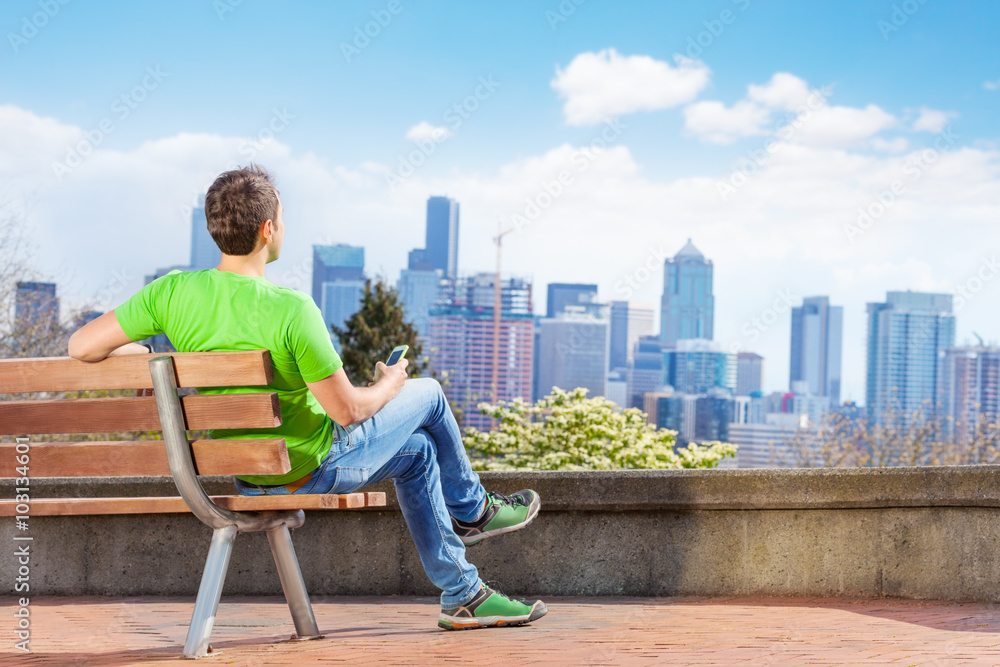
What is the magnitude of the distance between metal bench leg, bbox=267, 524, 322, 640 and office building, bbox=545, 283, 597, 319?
157 meters

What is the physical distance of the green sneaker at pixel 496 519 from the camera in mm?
3090

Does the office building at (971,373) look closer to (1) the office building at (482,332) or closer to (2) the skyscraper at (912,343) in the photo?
(2) the skyscraper at (912,343)

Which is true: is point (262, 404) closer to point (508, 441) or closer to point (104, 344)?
point (104, 344)

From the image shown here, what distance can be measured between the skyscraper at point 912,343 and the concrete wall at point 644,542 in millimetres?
94249

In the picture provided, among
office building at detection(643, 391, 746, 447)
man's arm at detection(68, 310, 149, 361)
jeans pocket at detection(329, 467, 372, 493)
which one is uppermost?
man's arm at detection(68, 310, 149, 361)

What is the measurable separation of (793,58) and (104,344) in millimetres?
157874

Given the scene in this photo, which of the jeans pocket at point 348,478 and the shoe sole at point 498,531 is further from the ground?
the jeans pocket at point 348,478

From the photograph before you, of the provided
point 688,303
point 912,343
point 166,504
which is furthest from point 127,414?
point 688,303

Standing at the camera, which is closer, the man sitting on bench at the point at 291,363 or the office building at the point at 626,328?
the man sitting on bench at the point at 291,363

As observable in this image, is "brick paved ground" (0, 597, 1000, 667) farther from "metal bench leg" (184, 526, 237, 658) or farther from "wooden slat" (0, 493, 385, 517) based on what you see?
"wooden slat" (0, 493, 385, 517)

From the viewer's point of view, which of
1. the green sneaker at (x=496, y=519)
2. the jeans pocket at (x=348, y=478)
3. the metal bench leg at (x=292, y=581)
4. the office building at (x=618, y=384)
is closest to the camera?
the jeans pocket at (x=348, y=478)

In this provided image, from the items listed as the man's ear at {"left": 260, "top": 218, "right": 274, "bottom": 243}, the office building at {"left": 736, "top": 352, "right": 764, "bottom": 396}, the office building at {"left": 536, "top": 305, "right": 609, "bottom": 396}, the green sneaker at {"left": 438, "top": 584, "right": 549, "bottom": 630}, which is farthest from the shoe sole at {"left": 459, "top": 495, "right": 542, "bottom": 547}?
the office building at {"left": 736, "top": 352, "right": 764, "bottom": 396}

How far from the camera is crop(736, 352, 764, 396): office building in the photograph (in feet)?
464

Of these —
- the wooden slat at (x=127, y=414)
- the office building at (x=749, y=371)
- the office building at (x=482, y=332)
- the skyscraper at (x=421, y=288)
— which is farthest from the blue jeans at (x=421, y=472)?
the office building at (x=749, y=371)
